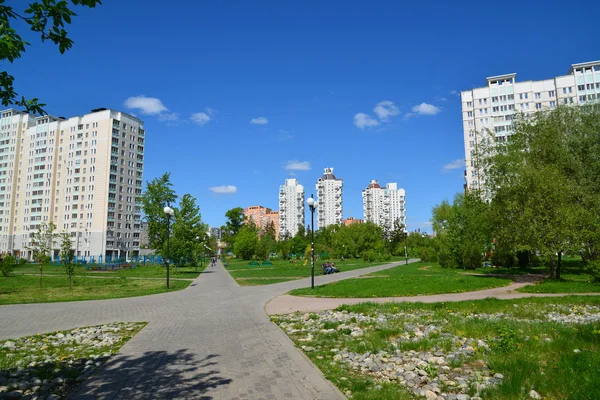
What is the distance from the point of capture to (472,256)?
125ft

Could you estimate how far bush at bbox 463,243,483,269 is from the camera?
125 ft

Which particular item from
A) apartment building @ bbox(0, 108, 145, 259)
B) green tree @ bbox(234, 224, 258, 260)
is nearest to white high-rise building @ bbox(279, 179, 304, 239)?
apartment building @ bbox(0, 108, 145, 259)

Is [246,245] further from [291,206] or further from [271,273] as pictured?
[291,206]

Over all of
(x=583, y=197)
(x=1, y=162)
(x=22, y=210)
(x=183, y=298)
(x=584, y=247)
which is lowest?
(x=183, y=298)

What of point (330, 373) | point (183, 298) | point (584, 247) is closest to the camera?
point (330, 373)

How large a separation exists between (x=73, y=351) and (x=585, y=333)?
10.5 meters

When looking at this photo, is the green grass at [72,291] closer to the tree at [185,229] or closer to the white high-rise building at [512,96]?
the tree at [185,229]

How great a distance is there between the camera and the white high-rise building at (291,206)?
190 meters

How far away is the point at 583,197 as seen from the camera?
24500 mm

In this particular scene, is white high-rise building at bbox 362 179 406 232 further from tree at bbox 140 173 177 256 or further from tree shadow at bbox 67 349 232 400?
tree shadow at bbox 67 349 232 400

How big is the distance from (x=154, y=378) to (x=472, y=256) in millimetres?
37619

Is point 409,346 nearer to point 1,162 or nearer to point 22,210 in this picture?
point 22,210

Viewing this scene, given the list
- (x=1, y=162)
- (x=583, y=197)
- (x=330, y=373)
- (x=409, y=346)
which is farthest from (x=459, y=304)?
(x=1, y=162)

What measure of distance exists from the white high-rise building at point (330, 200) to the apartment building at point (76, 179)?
97549 millimetres
